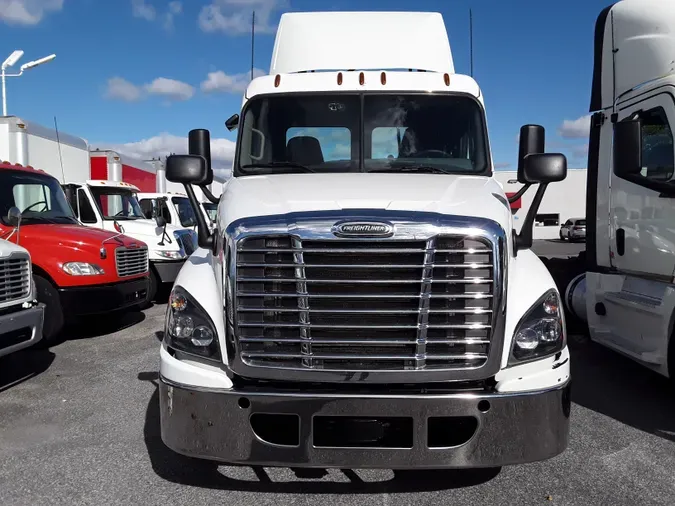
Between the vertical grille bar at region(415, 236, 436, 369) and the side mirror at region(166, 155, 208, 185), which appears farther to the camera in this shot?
the side mirror at region(166, 155, 208, 185)

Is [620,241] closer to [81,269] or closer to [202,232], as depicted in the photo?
[202,232]

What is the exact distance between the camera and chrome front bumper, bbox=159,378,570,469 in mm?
2928

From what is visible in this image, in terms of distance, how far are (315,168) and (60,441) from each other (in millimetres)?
2631

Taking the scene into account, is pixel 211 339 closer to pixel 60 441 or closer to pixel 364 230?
pixel 364 230

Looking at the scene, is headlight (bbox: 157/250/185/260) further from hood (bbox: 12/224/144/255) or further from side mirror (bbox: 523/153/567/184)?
side mirror (bbox: 523/153/567/184)

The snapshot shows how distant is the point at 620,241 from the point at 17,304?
5495 millimetres

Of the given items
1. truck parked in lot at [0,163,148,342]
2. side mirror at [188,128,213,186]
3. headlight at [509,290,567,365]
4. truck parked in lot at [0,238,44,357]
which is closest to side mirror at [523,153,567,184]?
headlight at [509,290,567,365]

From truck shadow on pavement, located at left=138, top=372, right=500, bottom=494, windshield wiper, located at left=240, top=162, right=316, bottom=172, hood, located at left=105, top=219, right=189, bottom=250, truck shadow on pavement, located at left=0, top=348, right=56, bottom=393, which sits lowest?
truck shadow on pavement, located at left=0, top=348, right=56, bottom=393

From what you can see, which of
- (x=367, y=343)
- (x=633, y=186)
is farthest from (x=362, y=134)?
(x=633, y=186)

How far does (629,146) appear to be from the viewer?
465 cm

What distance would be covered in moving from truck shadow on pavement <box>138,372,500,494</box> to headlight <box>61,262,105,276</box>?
4.04m

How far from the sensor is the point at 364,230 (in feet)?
9.76

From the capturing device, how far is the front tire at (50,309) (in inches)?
265

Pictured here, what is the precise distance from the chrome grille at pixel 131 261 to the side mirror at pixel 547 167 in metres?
5.72
